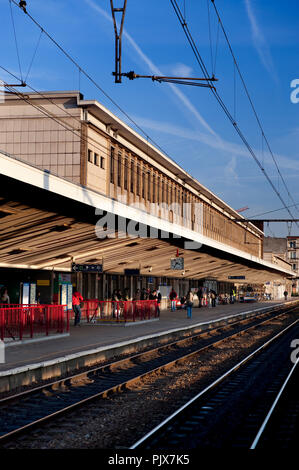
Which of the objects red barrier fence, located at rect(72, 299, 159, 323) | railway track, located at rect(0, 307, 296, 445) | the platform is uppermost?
red barrier fence, located at rect(72, 299, 159, 323)

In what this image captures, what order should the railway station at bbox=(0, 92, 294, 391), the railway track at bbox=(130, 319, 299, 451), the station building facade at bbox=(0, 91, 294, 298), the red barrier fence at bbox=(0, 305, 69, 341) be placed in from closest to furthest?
1. the railway track at bbox=(130, 319, 299, 451)
2. the red barrier fence at bbox=(0, 305, 69, 341)
3. the railway station at bbox=(0, 92, 294, 391)
4. the station building facade at bbox=(0, 91, 294, 298)

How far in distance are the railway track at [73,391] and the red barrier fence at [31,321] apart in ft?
11.0

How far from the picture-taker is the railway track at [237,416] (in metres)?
8.94

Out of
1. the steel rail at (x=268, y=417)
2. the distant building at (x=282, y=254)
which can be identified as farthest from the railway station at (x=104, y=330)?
the distant building at (x=282, y=254)

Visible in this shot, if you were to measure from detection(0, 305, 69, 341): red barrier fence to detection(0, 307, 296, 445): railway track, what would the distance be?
11.0ft

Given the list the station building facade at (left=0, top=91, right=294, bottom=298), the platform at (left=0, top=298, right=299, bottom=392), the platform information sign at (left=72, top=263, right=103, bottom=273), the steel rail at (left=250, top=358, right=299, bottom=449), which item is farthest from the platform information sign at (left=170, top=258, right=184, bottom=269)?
the steel rail at (left=250, top=358, right=299, bottom=449)

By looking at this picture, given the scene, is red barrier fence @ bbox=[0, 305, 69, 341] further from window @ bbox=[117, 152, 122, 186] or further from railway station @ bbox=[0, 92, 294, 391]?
window @ bbox=[117, 152, 122, 186]

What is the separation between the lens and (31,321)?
786 inches

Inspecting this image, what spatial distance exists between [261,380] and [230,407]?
3.86 m

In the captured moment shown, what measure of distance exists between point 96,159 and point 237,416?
1381 inches

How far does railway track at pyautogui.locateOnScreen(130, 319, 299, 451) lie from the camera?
894cm

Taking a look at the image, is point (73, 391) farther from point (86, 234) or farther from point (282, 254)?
point (282, 254)
